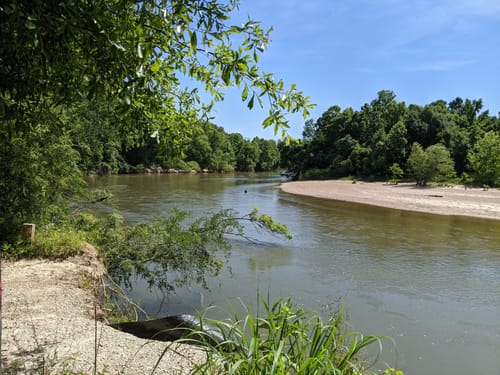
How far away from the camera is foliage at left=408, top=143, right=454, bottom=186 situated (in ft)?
140

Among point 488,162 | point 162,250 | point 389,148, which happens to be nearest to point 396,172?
point 389,148

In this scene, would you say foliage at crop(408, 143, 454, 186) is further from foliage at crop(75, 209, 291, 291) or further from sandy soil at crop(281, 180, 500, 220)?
foliage at crop(75, 209, 291, 291)

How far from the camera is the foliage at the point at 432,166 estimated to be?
140ft

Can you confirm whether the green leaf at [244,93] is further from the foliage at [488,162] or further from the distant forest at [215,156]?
the foliage at [488,162]

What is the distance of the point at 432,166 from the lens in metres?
42.9

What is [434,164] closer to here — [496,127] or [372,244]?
[496,127]

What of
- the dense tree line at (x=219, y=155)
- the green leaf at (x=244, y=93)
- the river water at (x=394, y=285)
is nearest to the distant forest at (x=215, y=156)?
the dense tree line at (x=219, y=155)

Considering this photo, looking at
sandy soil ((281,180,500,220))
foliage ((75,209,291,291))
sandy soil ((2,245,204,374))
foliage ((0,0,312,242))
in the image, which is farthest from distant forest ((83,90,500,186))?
foliage ((0,0,312,242))

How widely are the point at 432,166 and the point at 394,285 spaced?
36514 millimetres

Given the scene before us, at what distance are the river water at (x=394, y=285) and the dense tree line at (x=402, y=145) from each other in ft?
85.0

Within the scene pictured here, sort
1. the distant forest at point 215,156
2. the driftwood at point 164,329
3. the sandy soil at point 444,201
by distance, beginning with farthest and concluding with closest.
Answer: the distant forest at point 215,156 → the sandy soil at point 444,201 → the driftwood at point 164,329

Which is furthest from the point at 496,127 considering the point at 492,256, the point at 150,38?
the point at 150,38

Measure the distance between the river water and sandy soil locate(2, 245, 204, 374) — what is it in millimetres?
1297

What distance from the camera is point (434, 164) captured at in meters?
42.8
